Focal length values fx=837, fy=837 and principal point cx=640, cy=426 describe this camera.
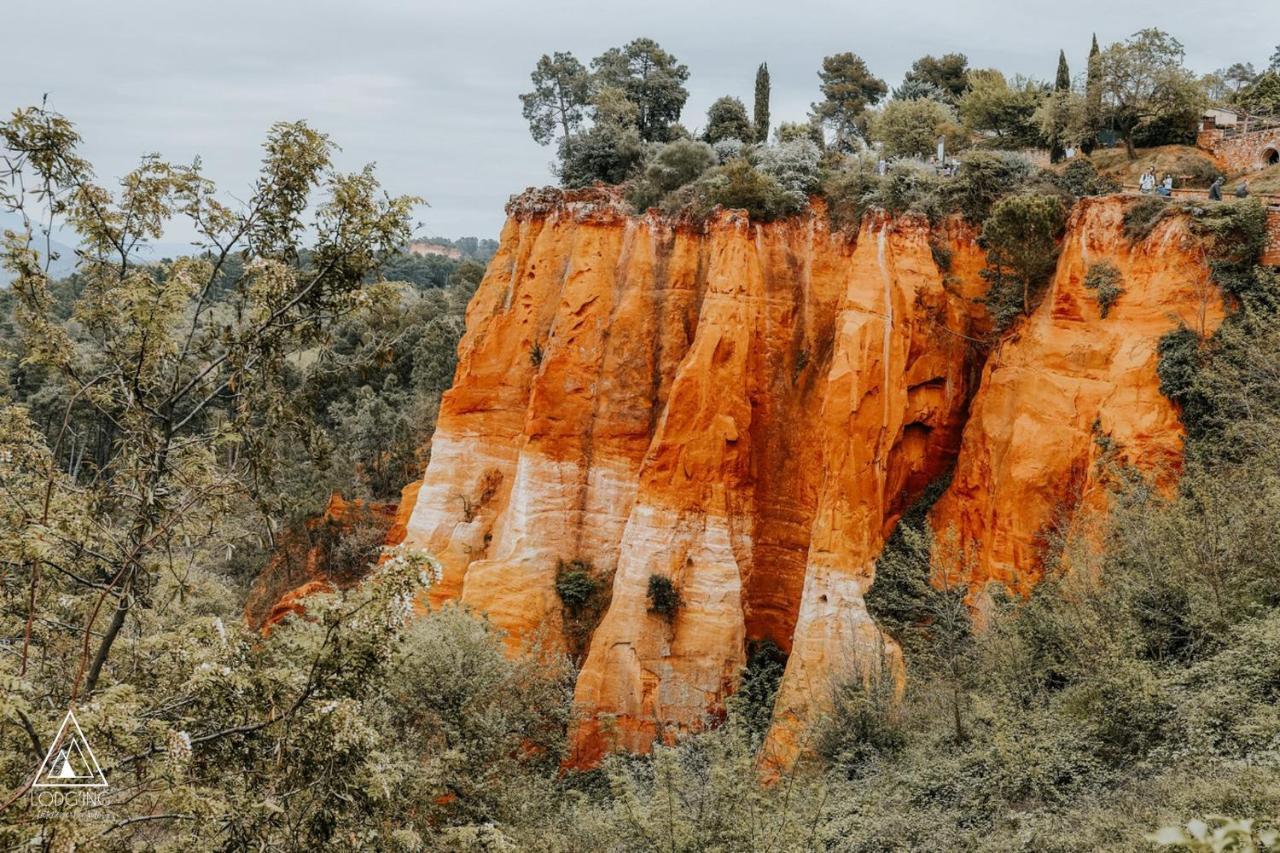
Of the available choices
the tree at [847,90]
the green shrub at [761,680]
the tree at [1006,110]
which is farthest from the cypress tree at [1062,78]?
the green shrub at [761,680]

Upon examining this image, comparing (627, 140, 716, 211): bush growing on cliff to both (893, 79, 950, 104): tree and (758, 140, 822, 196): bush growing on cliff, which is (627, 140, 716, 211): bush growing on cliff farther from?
(893, 79, 950, 104): tree

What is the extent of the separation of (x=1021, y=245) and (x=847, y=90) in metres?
32.1

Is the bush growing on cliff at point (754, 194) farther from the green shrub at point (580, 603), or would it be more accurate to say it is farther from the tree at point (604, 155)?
the green shrub at point (580, 603)

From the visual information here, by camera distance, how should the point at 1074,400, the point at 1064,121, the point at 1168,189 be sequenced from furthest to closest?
the point at 1064,121, the point at 1168,189, the point at 1074,400

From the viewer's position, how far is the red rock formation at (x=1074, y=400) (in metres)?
15.7

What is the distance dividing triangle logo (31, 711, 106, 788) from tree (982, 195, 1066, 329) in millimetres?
18389

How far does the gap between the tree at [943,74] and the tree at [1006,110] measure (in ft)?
33.8

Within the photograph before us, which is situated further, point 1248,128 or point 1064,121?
point 1064,121

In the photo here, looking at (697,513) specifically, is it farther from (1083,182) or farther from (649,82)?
(649,82)

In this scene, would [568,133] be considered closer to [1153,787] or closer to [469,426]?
[469,426]

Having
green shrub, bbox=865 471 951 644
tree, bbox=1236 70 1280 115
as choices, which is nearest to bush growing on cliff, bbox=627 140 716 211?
green shrub, bbox=865 471 951 644

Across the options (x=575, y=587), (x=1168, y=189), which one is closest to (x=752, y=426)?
(x=575, y=587)

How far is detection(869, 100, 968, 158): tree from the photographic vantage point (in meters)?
31.9

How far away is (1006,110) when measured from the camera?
106 ft
